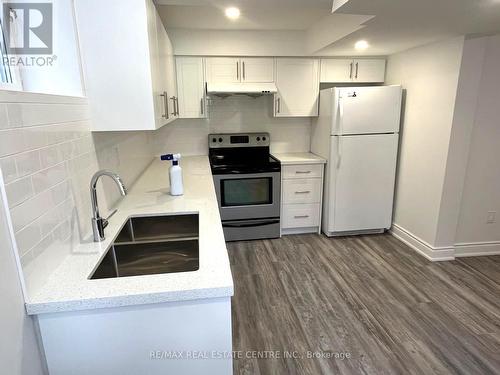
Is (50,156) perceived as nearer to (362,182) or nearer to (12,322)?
(12,322)

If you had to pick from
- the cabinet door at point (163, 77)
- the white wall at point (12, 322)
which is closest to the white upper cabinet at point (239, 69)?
the cabinet door at point (163, 77)

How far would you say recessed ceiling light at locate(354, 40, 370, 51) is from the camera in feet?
9.00

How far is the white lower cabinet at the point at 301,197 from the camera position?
3.37 metres

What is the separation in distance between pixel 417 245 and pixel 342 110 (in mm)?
1584

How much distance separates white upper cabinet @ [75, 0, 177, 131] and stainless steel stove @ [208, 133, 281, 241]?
1679 mm

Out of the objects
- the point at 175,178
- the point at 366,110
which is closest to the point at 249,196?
the point at 175,178

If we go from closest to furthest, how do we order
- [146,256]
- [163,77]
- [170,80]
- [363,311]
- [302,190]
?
1. [146,256]
2. [163,77]
3. [363,311]
4. [170,80]
5. [302,190]

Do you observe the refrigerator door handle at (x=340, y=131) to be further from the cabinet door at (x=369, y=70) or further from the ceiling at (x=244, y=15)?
the ceiling at (x=244, y=15)

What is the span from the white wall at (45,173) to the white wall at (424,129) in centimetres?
281

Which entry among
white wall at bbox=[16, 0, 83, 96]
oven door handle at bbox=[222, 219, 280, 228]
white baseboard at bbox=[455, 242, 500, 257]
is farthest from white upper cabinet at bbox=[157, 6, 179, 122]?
white baseboard at bbox=[455, 242, 500, 257]

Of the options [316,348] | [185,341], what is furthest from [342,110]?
[185,341]

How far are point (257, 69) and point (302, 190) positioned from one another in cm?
144

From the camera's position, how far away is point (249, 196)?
330 cm

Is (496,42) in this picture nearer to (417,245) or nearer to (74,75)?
(417,245)
